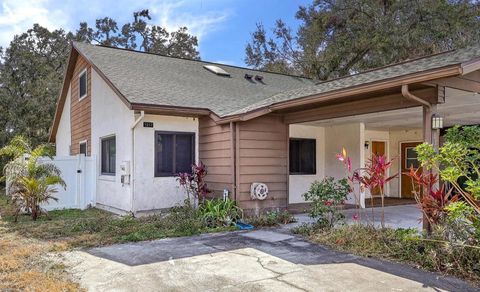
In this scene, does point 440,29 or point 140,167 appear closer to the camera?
point 140,167

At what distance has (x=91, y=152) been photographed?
11141mm

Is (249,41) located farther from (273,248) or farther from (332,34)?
(273,248)

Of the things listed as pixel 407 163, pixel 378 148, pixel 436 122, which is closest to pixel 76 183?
pixel 436 122

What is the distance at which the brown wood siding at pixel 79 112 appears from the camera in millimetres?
11453

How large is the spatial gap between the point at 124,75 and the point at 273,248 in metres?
6.52

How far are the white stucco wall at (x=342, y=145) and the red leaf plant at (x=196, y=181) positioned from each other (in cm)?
368

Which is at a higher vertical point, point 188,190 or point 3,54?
point 3,54

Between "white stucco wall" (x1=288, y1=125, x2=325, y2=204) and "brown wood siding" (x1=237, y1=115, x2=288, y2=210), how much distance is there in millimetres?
920

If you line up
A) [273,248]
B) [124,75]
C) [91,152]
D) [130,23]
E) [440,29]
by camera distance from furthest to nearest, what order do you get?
[130,23], [440,29], [91,152], [124,75], [273,248]

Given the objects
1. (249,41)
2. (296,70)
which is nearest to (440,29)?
(296,70)

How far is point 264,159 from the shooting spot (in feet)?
28.0

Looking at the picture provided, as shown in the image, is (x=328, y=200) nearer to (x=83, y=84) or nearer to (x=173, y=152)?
→ (x=173, y=152)

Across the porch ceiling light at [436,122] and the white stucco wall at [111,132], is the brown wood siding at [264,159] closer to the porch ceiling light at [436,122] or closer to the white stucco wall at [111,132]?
the white stucco wall at [111,132]

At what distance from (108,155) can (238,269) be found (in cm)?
670
